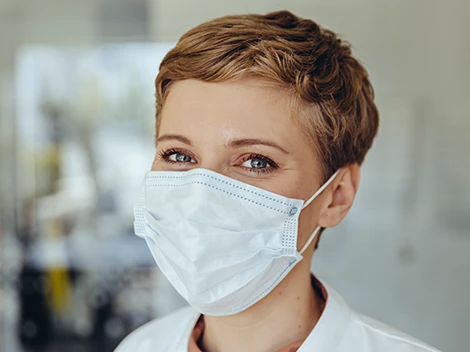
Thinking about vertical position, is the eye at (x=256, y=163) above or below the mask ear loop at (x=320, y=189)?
above

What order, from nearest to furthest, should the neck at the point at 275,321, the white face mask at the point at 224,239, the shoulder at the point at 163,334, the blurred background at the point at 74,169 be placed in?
the white face mask at the point at 224,239
the neck at the point at 275,321
the shoulder at the point at 163,334
the blurred background at the point at 74,169

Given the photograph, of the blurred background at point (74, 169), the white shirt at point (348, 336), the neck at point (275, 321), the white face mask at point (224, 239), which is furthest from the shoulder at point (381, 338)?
the blurred background at point (74, 169)

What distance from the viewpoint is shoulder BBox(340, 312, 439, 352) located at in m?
1.06

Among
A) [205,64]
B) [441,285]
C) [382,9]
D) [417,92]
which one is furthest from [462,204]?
[205,64]

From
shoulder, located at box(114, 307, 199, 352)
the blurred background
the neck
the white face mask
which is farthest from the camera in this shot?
the blurred background

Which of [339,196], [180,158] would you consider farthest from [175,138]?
[339,196]

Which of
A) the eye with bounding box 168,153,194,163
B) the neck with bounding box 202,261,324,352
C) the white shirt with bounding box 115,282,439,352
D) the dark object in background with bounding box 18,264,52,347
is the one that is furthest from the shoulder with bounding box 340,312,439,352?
the dark object in background with bounding box 18,264,52,347

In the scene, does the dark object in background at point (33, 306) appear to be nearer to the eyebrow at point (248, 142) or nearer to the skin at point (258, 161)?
the skin at point (258, 161)

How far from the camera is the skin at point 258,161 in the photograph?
102 centimetres

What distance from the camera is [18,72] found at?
10.8 ft

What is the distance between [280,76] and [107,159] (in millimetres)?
2337

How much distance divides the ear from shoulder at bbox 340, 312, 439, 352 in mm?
216

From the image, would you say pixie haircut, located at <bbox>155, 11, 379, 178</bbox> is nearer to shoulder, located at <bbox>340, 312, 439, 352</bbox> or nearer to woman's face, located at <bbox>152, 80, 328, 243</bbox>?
woman's face, located at <bbox>152, 80, 328, 243</bbox>

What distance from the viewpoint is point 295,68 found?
105 cm
